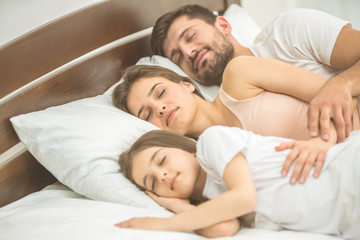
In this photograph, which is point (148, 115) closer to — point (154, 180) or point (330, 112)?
point (154, 180)

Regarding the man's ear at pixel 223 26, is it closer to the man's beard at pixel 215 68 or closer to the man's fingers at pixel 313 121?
the man's beard at pixel 215 68

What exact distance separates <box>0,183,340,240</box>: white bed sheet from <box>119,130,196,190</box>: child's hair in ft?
0.47

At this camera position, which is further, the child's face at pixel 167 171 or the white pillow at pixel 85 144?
the white pillow at pixel 85 144

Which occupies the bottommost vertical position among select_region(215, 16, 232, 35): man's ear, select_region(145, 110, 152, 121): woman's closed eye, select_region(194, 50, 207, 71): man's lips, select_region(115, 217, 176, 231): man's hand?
select_region(115, 217, 176, 231): man's hand

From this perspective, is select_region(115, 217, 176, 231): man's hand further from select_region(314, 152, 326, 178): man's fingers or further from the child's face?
select_region(314, 152, 326, 178): man's fingers

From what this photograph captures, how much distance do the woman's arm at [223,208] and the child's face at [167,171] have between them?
148mm

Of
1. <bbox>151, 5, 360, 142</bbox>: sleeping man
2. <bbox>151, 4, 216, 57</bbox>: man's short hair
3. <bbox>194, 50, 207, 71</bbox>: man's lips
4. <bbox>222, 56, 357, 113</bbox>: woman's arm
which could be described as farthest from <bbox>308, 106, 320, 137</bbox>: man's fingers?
<bbox>151, 4, 216, 57</bbox>: man's short hair

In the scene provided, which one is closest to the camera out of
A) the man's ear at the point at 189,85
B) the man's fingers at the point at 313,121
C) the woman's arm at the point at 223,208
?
the woman's arm at the point at 223,208

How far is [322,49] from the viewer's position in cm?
171

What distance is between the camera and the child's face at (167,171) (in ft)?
4.08

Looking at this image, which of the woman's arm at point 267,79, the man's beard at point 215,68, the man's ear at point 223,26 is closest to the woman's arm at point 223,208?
the woman's arm at point 267,79

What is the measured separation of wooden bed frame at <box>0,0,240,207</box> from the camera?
158 centimetres

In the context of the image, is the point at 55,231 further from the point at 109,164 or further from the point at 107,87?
the point at 107,87

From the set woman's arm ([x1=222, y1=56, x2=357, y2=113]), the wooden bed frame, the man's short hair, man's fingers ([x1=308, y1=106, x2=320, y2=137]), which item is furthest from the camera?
the man's short hair
